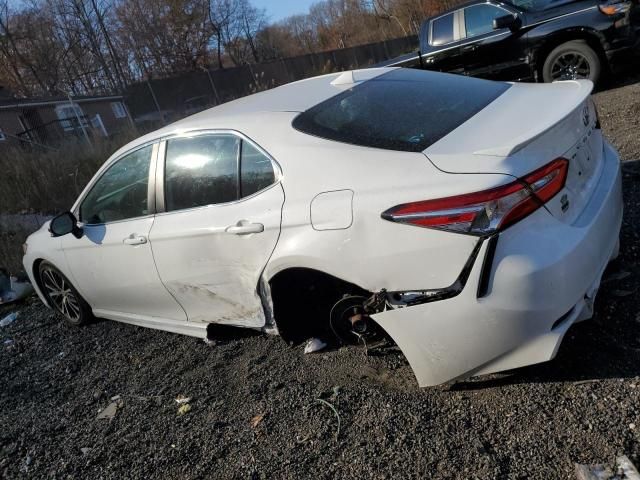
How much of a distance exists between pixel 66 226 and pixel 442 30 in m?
7.17

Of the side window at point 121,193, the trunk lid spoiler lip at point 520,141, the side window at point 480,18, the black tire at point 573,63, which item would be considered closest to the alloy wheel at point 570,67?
the black tire at point 573,63

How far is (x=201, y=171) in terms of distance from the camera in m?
3.15

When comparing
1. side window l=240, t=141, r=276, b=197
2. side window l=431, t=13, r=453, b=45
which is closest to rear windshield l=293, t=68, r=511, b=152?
side window l=240, t=141, r=276, b=197

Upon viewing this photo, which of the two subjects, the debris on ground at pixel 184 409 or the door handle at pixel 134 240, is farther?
the door handle at pixel 134 240

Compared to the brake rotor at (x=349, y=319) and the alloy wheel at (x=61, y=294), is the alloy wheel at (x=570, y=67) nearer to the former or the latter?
the brake rotor at (x=349, y=319)

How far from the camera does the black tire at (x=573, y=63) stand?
285 inches

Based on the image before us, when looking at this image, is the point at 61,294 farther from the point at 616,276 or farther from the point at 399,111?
the point at 616,276

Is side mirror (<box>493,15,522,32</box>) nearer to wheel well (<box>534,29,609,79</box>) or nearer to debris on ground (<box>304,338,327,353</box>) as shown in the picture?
wheel well (<box>534,29,609,79</box>)

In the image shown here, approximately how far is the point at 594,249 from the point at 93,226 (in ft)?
11.0

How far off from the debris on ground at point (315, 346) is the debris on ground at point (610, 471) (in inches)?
63.6

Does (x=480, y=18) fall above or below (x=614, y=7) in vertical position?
above

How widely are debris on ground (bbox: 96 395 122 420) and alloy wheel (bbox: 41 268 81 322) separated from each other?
1.42 metres

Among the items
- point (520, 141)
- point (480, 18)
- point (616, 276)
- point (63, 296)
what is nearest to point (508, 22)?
point (480, 18)

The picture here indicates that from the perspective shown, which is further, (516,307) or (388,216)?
(388,216)
